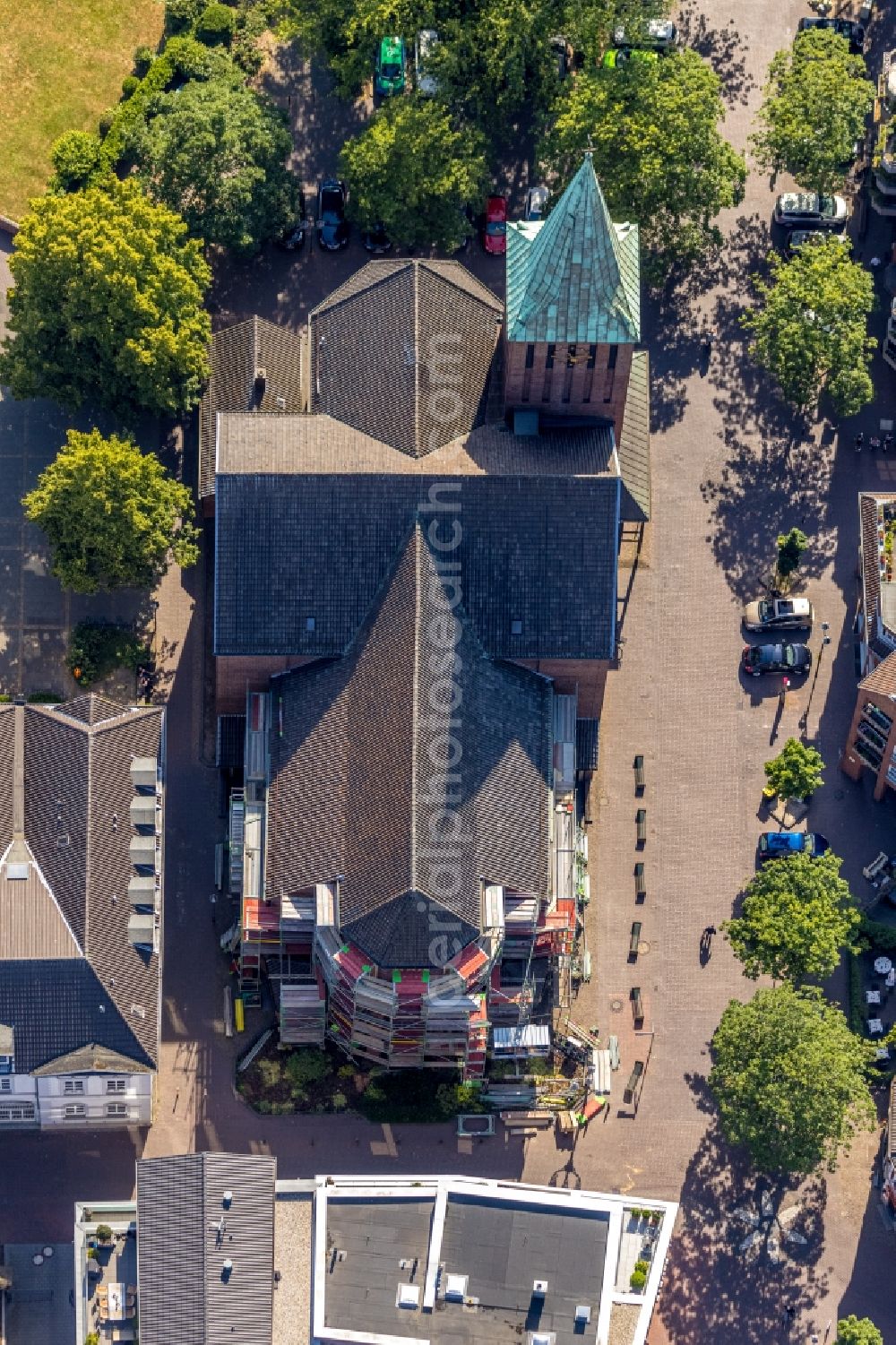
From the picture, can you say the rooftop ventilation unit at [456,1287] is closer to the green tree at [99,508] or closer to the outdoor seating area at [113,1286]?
the outdoor seating area at [113,1286]

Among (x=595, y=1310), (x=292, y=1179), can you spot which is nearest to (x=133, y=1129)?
(x=292, y=1179)

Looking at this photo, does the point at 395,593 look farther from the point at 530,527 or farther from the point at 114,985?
the point at 114,985

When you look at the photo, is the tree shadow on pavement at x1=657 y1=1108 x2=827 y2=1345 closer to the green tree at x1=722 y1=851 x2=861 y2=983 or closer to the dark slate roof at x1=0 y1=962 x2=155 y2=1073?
the green tree at x1=722 y1=851 x2=861 y2=983

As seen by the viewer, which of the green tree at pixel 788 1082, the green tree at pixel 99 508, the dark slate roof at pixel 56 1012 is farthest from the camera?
the green tree at pixel 99 508

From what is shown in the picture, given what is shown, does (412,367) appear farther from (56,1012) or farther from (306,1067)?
(56,1012)

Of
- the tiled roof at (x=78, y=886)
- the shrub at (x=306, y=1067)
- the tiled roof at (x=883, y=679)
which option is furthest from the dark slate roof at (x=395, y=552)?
the shrub at (x=306, y=1067)

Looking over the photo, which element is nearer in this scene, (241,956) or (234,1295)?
(234,1295)
